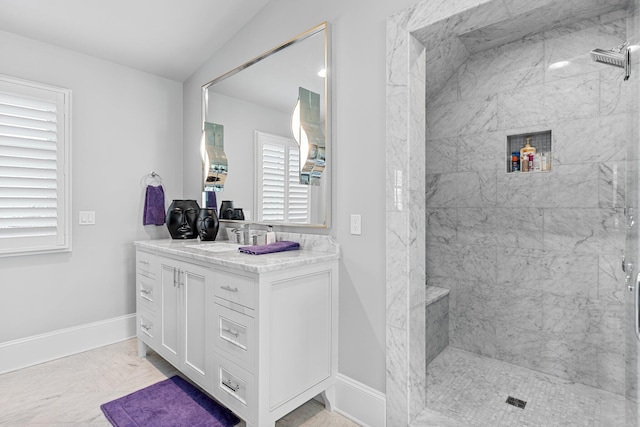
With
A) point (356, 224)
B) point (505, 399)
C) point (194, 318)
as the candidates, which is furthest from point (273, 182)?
point (505, 399)

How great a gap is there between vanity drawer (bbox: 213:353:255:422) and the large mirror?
0.97 m

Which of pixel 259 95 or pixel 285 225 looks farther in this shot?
pixel 259 95

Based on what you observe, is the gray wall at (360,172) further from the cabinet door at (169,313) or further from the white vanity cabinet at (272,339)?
the cabinet door at (169,313)

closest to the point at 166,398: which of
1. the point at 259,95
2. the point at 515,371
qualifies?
the point at 259,95

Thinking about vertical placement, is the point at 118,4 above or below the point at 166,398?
above

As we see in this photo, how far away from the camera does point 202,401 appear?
220cm

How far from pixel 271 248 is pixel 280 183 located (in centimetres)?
56

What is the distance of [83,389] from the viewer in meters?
2.36

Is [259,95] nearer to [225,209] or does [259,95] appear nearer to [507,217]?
[225,209]

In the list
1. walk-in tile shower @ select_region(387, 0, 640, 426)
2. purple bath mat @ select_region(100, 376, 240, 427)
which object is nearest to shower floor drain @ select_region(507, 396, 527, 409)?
walk-in tile shower @ select_region(387, 0, 640, 426)

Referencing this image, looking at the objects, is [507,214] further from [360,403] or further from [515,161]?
[360,403]

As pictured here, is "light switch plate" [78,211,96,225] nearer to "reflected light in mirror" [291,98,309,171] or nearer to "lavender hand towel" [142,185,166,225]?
"lavender hand towel" [142,185,166,225]

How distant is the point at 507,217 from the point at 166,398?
9.02 feet

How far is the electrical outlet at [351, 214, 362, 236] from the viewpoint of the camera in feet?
6.77
